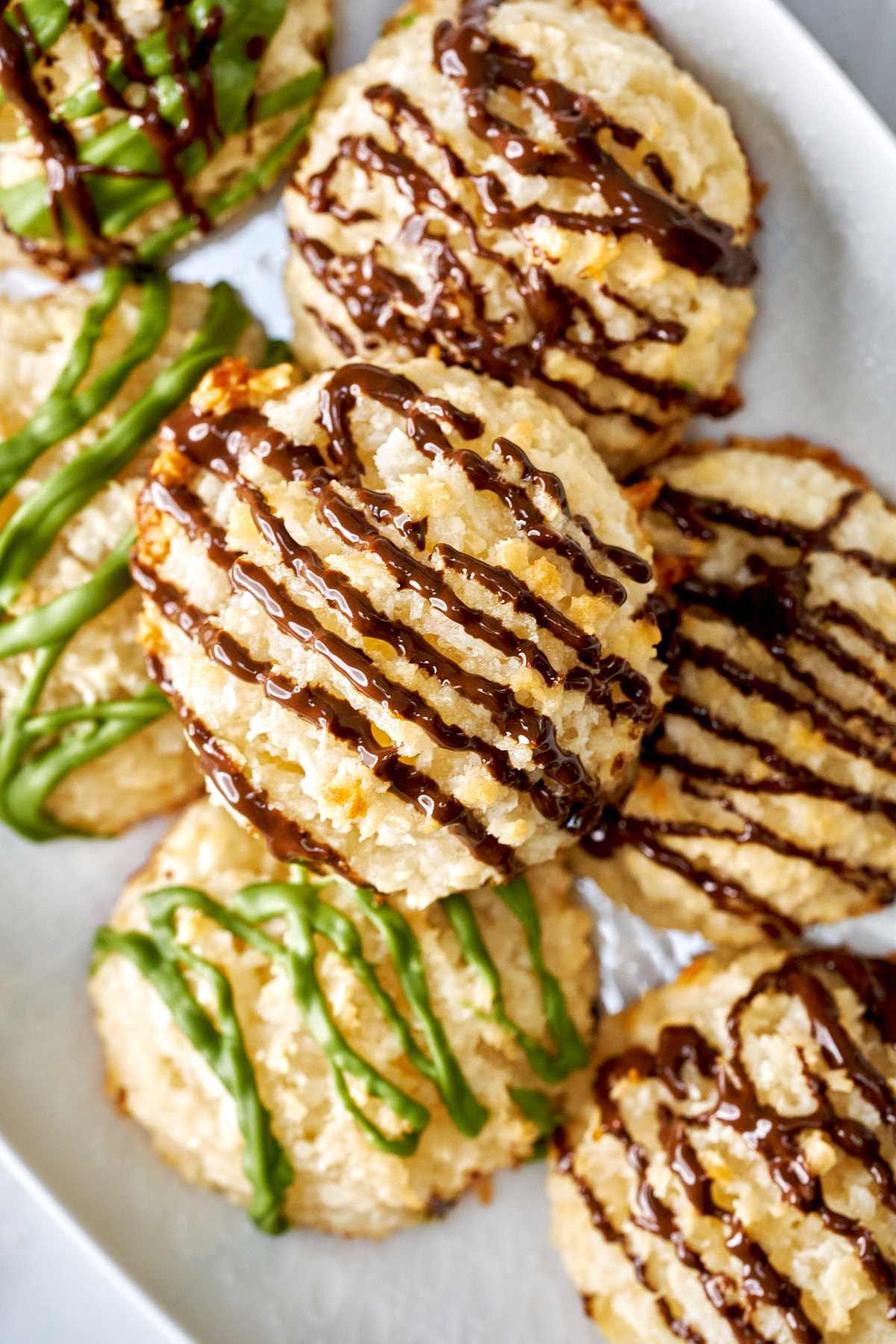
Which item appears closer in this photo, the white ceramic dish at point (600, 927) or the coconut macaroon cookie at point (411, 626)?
the coconut macaroon cookie at point (411, 626)

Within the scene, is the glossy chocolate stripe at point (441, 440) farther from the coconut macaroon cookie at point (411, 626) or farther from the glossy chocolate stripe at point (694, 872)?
the glossy chocolate stripe at point (694, 872)

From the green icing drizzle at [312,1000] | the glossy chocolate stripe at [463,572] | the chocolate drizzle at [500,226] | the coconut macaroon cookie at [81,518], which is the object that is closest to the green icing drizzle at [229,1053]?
the green icing drizzle at [312,1000]

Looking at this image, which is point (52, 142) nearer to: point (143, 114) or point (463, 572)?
point (143, 114)

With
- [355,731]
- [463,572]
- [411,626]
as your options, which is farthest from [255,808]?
[463,572]

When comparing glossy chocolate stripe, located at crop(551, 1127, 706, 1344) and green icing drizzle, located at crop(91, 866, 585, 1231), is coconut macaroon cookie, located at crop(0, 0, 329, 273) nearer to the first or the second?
green icing drizzle, located at crop(91, 866, 585, 1231)

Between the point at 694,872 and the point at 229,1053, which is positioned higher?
the point at 694,872

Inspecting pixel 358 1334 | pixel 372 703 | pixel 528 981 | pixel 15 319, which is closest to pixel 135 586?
pixel 15 319

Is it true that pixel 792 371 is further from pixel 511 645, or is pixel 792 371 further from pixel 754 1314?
pixel 754 1314

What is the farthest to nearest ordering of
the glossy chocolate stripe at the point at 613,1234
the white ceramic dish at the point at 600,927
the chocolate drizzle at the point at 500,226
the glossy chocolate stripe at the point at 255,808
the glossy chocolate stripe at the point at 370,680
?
the white ceramic dish at the point at 600,927, the glossy chocolate stripe at the point at 613,1234, the chocolate drizzle at the point at 500,226, the glossy chocolate stripe at the point at 255,808, the glossy chocolate stripe at the point at 370,680
